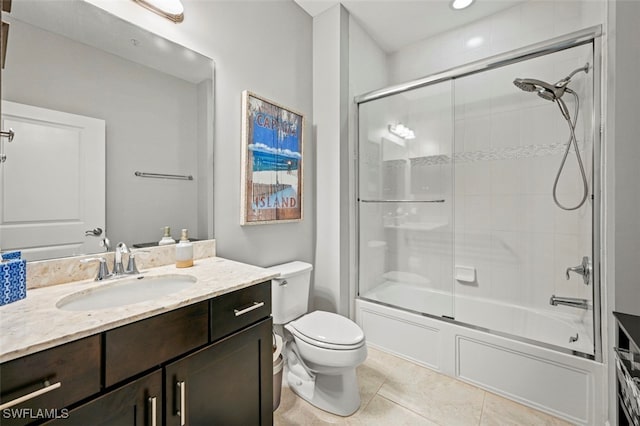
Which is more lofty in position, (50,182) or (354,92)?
(354,92)

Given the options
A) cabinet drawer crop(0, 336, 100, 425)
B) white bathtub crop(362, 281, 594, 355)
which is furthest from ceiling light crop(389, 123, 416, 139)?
cabinet drawer crop(0, 336, 100, 425)

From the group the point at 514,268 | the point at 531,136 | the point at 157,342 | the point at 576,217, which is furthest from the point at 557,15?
the point at 157,342

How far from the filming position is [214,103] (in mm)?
1625

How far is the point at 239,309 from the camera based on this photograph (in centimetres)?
110

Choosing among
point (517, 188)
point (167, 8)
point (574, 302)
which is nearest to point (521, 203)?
point (517, 188)

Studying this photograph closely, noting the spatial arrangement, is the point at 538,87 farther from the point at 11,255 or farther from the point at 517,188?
the point at 11,255

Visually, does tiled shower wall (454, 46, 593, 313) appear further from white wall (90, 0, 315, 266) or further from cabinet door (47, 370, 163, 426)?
cabinet door (47, 370, 163, 426)

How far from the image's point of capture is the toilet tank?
173 cm

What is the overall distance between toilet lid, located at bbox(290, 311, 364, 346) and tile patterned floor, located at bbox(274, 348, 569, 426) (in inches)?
16.4

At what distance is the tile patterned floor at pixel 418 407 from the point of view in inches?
59.6

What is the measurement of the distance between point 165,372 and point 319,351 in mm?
841

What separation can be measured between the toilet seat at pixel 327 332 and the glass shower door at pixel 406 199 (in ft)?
2.21

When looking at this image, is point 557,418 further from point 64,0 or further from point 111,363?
point 64,0

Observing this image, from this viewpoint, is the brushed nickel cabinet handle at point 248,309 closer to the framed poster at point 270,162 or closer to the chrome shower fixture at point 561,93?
the framed poster at point 270,162
